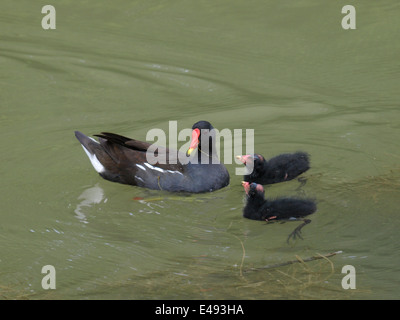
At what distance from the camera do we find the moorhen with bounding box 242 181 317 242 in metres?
6.29

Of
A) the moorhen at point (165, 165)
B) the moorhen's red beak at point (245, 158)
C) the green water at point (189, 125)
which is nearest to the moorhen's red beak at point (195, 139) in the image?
the moorhen at point (165, 165)

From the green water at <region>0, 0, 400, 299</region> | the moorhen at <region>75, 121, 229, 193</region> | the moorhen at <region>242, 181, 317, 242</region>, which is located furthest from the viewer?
the moorhen at <region>75, 121, 229, 193</region>

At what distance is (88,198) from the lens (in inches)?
269

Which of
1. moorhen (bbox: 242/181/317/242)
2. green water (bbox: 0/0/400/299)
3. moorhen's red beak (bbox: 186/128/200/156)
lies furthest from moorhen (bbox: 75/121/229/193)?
moorhen (bbox: 242/181/317/242)

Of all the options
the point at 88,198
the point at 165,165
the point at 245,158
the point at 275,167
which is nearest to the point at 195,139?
the point at 165,165

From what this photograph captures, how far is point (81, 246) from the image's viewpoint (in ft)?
19.5

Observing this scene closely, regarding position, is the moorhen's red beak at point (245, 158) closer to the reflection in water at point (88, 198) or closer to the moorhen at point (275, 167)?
the moorhen at point (275, 167)

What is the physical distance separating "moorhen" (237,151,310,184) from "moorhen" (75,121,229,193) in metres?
0.26

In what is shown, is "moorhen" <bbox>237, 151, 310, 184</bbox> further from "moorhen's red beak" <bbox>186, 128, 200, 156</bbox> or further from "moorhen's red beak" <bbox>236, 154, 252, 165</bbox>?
"moorhen's red beak" <bbox>186, 128, 200, 156</bbox>

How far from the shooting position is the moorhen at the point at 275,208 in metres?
6.29

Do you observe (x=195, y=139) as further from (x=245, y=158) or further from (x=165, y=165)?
(x=245, y=158)

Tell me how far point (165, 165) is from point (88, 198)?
84 cm

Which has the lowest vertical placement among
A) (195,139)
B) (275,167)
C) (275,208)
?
(275,208)
